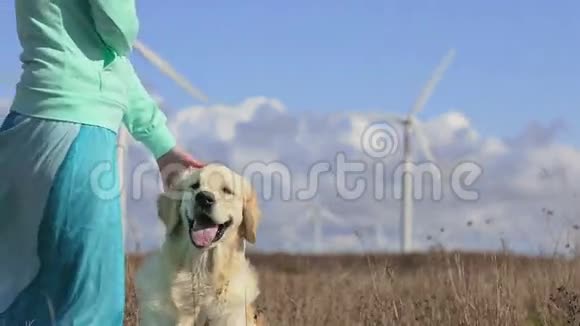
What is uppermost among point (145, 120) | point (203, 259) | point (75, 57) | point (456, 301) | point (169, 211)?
point (75, 57)

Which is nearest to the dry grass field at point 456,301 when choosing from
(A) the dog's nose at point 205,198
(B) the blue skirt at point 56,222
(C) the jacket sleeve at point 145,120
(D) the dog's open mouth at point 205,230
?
(D) the dog's open mouth at point 205,230

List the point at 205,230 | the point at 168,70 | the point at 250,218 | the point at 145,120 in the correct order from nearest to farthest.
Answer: the point at 145,120 < the point at 205,230 < the point at 250,218 < the point at 168,70

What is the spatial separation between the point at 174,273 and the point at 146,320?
0.91ft

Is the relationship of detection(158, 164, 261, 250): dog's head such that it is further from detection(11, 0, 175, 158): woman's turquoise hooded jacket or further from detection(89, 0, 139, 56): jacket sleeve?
detection(89, 0, 139, 56): jacket sleeve

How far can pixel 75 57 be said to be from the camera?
410cm

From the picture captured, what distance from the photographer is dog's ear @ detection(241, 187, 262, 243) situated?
215 inches

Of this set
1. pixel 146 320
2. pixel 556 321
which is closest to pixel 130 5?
pixel 146 320

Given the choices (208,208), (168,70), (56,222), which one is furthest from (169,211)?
(168,70)

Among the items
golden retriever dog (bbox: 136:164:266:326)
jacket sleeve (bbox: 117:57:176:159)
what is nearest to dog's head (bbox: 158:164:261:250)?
golden retriever dog (bbox: 136:164:266:326)

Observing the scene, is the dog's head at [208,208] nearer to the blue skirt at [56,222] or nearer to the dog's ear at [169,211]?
the dog's ear at [169,211]

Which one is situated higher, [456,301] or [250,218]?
[250,218]

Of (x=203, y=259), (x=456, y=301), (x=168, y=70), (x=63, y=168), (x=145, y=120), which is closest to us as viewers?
(x=63, y=168)

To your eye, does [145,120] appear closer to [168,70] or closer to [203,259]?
[203,259]

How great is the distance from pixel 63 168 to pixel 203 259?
1272 millimetres
